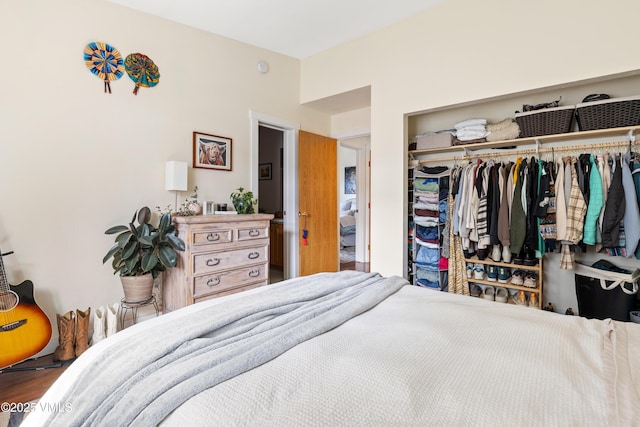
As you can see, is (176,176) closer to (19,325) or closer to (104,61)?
(104,61)

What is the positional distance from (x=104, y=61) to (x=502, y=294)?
413 cm

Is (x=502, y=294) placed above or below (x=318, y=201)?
below

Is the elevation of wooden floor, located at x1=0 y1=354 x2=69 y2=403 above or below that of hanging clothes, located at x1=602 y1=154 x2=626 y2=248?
below

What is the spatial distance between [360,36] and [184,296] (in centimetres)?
320

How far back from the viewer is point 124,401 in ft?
2.36

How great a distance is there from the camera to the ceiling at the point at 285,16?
2.76 meters

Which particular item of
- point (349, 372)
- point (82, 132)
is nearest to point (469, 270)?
point (349, 372)

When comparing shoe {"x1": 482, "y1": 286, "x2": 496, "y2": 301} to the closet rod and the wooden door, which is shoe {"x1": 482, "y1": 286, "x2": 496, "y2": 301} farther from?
the wooden door

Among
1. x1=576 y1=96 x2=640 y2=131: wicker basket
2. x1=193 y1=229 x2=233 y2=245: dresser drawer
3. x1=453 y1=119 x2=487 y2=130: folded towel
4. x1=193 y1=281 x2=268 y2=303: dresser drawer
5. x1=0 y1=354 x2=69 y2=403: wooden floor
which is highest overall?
x1=453 y1=119 x2=487 y2=130: folded towel

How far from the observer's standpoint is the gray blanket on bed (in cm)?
71

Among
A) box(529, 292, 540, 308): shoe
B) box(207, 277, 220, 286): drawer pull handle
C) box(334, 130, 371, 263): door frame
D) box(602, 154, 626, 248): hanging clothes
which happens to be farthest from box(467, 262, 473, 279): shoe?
box(334, 130, 371, 263): door frame

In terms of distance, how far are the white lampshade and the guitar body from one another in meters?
1.20

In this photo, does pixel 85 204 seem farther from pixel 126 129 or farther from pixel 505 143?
pixel 505 143

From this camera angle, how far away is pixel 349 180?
7.84 metres
